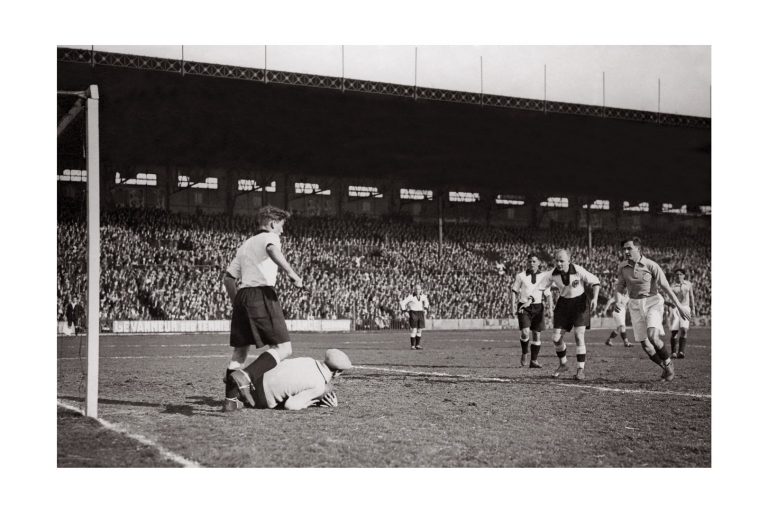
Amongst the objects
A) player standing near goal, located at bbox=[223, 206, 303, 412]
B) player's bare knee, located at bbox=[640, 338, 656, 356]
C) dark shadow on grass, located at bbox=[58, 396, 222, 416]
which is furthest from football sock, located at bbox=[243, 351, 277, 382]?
player's bare knee, located at bbox=[640, 338, 656, 356]

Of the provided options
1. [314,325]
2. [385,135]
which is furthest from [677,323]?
[314,325]

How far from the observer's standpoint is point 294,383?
26.0 feet

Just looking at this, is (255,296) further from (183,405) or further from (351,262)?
(351,262)

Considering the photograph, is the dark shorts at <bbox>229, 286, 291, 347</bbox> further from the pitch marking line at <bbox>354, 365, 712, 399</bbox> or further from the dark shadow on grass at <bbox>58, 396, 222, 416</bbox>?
the pitch marking line at <bbox>354, 365, 712, 399</bbox>

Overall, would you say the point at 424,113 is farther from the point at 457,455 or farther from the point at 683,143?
the point at 457,455

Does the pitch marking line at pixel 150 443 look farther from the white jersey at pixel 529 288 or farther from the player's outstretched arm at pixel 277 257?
the white jersey at pixel 529 288

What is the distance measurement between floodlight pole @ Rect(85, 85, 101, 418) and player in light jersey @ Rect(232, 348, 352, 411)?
1423mm

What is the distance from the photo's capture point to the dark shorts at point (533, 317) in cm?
1334

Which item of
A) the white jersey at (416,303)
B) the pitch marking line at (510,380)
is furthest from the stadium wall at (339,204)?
the pitch marking line at (510,380)

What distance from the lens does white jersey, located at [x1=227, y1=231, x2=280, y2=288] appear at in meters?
7.40

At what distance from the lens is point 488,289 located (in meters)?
36.8

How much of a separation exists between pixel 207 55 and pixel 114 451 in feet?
24.3

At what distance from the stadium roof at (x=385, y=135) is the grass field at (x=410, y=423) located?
7866mm
